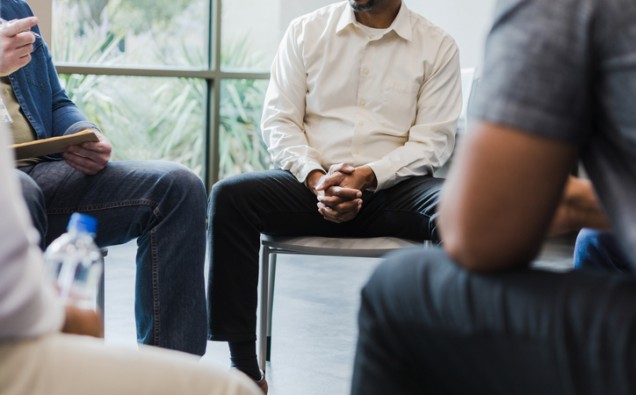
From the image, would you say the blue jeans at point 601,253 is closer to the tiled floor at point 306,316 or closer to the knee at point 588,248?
the knee at point 588,248

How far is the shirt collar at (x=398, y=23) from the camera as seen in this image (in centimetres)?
285

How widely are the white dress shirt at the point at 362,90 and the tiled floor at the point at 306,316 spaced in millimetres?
447

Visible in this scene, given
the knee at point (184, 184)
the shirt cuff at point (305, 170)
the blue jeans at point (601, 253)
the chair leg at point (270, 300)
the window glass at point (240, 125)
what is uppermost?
the blue jeans at point (601, 253)

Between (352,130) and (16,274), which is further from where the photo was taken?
(352,130)

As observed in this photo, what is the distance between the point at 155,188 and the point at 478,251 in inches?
54.1

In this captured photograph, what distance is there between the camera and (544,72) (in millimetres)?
965

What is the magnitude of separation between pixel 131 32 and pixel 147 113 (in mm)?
480

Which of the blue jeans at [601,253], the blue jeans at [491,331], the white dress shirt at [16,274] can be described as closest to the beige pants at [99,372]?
the white dress shirt at [16,274]

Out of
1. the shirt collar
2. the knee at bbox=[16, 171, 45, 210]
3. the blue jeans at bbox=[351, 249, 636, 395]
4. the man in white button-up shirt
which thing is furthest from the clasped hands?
the blue jeans at bbox=[351, 249, 636, 395]

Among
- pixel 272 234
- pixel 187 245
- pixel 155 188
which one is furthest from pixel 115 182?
pixel 272 234

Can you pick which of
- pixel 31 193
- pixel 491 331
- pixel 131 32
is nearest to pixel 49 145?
pixel 31 193

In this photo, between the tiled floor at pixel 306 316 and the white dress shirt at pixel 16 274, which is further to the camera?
the tiled floor at pixel 306 316

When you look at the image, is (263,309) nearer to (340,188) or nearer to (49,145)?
(340,188)

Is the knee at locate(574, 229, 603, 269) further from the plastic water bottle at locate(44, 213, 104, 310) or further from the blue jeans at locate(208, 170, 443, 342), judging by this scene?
the plastic water bottle at locate(44, 213, 104, 310)
